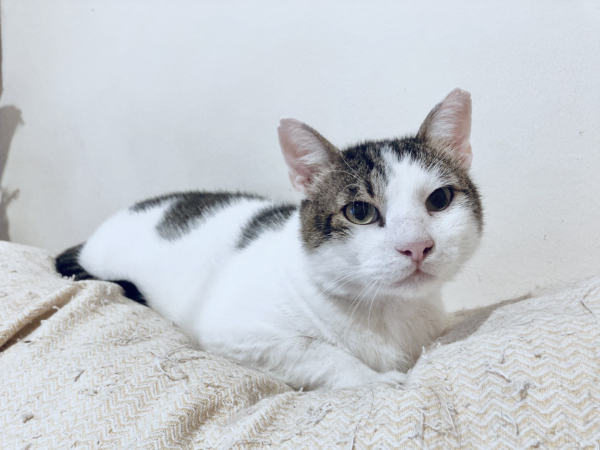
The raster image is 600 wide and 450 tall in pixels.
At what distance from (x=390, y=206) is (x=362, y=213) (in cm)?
7

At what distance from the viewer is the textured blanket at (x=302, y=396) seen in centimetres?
65

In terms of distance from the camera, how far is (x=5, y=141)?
2.60 metres

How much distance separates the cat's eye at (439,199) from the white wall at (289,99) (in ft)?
1.92

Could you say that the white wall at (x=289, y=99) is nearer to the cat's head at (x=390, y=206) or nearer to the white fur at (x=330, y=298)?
the cat's head at (x=390, y=206)

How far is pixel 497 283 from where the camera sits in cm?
155

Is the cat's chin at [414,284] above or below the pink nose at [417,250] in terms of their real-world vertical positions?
below

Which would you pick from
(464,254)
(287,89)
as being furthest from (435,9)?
(464,254)

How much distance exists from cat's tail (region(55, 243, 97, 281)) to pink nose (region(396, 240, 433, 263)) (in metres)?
1.15

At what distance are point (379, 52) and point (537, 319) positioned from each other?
115cm

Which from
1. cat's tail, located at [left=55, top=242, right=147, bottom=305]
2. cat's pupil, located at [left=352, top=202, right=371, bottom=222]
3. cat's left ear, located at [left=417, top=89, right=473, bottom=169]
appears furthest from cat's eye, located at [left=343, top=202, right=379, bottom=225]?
cat's tail, located at [left=55, top=242, right=147, bottom=305]

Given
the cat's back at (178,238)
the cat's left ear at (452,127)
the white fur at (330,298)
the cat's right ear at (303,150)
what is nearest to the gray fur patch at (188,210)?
the cat's back at (178,238)

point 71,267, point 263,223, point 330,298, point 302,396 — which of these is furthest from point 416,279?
point 71,267

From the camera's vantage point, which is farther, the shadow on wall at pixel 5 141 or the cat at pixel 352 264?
the shadow on wall at pixel 5 141

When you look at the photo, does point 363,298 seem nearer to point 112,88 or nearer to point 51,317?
point 51,317
